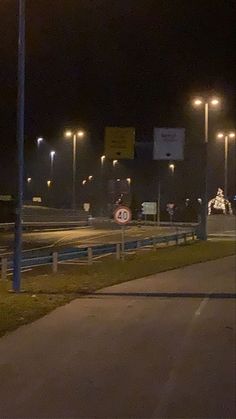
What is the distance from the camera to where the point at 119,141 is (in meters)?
39.5

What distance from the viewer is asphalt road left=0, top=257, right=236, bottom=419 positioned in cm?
873

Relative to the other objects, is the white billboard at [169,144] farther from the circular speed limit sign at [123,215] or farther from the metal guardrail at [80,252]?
the circular speed limit sign at [123,215]

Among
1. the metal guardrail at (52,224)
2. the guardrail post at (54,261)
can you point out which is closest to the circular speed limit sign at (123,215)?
the guardrail post at (54,261)

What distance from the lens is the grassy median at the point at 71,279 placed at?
16.9 meters

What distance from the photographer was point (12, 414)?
8.27m

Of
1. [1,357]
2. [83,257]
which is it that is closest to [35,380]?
[1,357]

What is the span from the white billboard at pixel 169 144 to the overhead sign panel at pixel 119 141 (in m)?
7.81

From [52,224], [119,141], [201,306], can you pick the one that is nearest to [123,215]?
[119,141]

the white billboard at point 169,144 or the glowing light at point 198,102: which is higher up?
the glowing light at point 198,102

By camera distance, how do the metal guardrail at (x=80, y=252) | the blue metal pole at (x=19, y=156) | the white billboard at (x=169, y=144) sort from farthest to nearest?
the white billboard at (x=169, y=144) → the metal guardrail at (x=80, y=252) → the blue metal pole at (x=19, y=156)

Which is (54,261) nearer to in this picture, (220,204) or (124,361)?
(124,361)

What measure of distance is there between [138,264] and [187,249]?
1322 cm

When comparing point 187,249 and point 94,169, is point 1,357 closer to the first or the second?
point 187,249

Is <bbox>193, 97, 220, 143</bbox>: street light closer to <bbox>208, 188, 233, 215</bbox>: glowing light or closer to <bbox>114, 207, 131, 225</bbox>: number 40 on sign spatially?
<bbox>114, 207, 131, 225</bbox>: number 40 on sign
